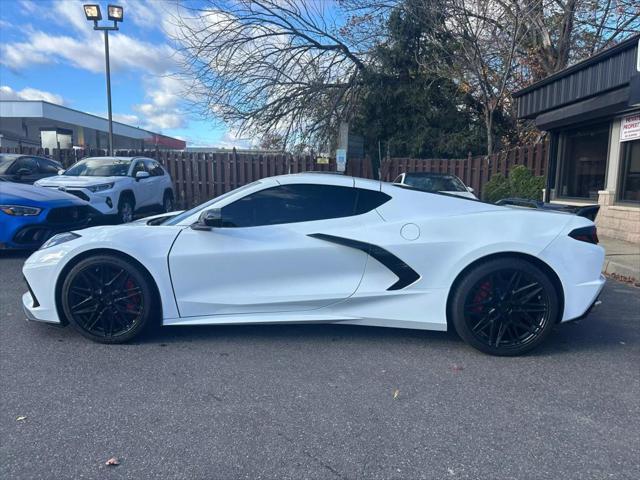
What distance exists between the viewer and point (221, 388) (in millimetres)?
3062

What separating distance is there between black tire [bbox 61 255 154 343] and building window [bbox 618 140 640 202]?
356 inches

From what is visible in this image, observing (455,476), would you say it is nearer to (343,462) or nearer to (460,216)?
(343,462)

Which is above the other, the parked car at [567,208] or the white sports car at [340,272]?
the parked car at [567,208]

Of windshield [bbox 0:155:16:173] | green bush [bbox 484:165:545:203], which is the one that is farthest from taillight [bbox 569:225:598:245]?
windshield [bbox 0:155:16:173]

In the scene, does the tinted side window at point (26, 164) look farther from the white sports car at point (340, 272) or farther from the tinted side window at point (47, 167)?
the white sports car at point (340, 272)

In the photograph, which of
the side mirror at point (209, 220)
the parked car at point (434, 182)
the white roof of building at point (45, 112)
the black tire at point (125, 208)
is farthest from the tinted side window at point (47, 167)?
the white roof of building at point (45, 112)

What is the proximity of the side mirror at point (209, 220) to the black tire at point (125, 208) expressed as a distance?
6.93 m

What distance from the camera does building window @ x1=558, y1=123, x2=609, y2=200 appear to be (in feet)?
32.9

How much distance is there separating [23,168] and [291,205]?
8.54 metres

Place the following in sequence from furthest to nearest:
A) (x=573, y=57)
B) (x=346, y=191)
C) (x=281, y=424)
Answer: (x=573, y=57)
(x=346, y=191)
(x=281, y=424)

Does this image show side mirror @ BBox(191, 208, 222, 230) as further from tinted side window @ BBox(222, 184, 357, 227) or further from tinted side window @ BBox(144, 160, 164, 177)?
tinted side window @ BBox(144, 160, 164, 177)

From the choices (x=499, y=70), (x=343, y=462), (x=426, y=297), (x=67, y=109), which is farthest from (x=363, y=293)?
(x=67, y=109)

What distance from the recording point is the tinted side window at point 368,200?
3.82m

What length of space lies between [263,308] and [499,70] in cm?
1576
